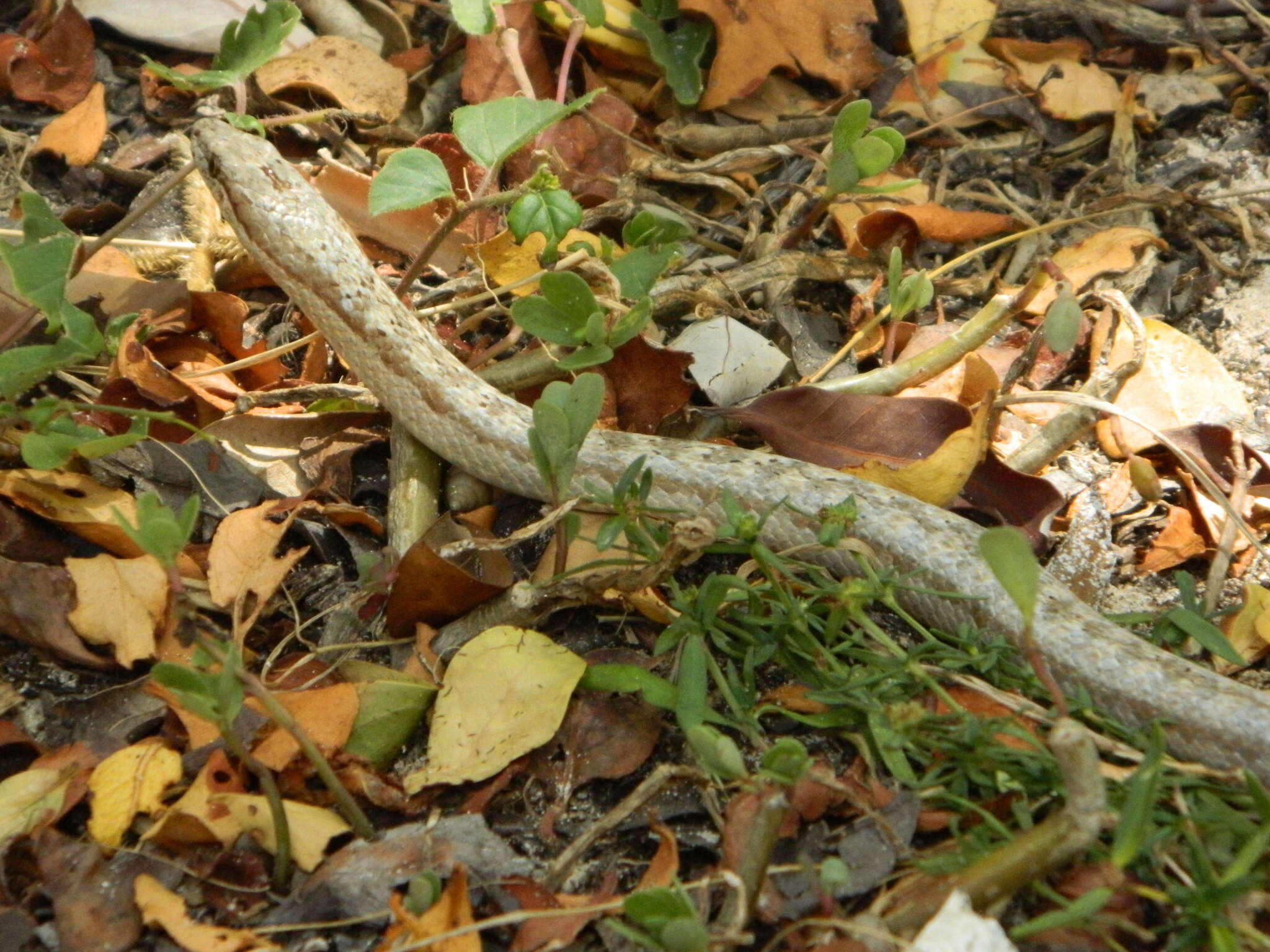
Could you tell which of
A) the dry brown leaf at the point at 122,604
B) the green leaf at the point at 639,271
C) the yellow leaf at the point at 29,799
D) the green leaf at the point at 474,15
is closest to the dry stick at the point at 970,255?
the green leaf at the point at 639,271

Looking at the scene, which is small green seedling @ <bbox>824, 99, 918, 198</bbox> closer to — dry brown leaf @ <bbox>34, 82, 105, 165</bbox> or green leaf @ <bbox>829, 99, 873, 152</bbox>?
green leaf @ <bbox>829, 99, 873, 152</bbox>

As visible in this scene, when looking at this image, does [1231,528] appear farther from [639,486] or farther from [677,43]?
[677,43]

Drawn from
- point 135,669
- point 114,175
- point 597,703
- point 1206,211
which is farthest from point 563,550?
point 1206,211

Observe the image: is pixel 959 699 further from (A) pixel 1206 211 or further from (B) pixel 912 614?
(A) pixel 1206 211

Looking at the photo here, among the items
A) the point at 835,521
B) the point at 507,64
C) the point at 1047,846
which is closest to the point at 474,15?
the point at 507,64

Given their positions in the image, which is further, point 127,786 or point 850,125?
point 850,125

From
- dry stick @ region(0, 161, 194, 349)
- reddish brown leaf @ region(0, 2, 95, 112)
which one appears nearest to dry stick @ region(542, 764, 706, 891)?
dry stick @ region(0, 161, 194, 349)

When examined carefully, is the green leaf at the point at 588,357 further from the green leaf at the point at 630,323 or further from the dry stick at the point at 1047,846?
the dry stick at the point at 1047,846
